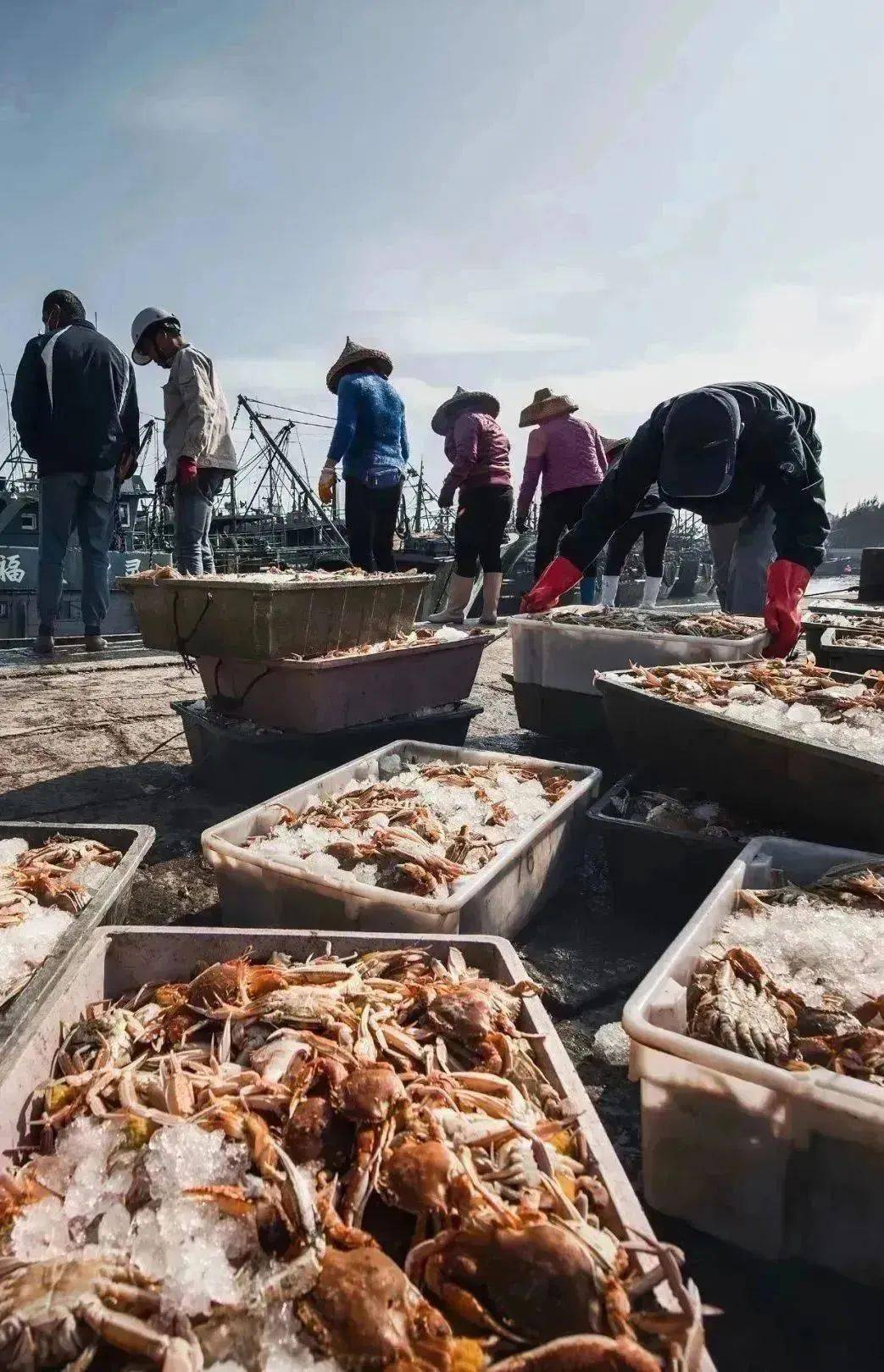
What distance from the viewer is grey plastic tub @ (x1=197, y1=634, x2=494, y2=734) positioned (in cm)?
328

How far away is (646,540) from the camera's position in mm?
7973

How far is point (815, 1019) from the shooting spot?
141 centimetres

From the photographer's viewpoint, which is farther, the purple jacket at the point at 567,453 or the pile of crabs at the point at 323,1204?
the purple jacket at the point at 567,453

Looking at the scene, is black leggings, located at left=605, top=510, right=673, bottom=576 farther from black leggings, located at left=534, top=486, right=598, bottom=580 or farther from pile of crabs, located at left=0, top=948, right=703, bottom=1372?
pile of crabs, located at left=0, top=948, right=703, bottom=1372

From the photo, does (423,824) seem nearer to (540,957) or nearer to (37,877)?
(540,957)

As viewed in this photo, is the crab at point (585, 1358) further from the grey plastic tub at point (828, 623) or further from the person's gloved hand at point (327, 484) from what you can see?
the person's gloved hand at point (327, 484)

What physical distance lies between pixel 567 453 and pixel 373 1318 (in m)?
7.12

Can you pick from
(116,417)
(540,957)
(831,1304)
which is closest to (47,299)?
(116,417)

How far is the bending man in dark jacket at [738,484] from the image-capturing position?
12.6 feet

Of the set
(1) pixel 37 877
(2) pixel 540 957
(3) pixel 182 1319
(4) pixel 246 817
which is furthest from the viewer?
(4) pixel 246 817

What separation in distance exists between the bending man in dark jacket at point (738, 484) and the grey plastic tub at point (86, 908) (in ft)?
9.06

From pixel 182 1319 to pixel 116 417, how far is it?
6196 millimetres

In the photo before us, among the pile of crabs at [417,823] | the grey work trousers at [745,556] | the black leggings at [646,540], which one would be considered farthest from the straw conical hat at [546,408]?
the pile of crabs at [417,823]

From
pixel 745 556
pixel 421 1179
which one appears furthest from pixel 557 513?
pixel 421 1179
